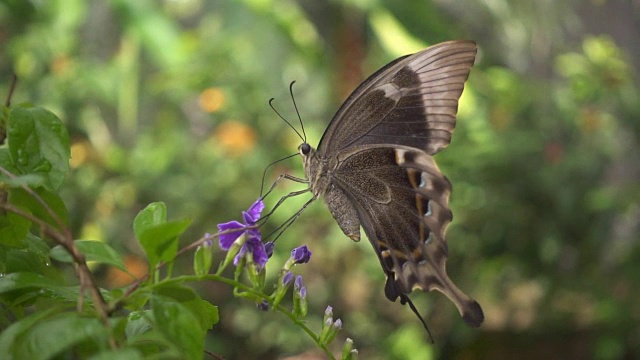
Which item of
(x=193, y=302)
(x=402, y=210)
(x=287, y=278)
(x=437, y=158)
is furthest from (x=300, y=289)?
(x=437, y=158)

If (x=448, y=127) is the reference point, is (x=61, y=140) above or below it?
above

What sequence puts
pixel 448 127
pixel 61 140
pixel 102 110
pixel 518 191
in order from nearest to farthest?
pixel 61 140
pixel 448 127
pixel 518 191
pixel 102 110

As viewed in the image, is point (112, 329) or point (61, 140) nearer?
point (112, 329)

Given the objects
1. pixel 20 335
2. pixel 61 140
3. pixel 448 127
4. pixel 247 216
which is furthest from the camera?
pixel 448 127

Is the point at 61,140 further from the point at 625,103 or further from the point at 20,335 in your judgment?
the point at 625,103

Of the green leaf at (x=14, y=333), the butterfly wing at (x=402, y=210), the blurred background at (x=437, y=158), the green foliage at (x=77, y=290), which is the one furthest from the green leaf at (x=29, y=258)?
the blurred background at (x=437, y=158)

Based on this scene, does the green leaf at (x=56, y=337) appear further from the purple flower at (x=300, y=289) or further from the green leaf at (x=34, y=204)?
the purple flower at (x=300, y=289)

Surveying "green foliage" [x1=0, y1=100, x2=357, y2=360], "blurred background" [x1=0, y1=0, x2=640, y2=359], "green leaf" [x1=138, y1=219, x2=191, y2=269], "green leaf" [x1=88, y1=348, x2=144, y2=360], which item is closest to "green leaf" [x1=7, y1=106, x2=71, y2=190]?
"green foliage" [x1=0, y1=100, x2=357, y2=360]

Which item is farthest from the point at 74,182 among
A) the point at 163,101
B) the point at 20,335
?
the point at 20,335
